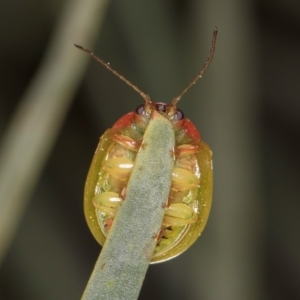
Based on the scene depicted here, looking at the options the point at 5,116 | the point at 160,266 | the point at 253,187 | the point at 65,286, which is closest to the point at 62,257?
the point at 65,286

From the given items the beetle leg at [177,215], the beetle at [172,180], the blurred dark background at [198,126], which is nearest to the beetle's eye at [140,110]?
the beetle at [172,180]

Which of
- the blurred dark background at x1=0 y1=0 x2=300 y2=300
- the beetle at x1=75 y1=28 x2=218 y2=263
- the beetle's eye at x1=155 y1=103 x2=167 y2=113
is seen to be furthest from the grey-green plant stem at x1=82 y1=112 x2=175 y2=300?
the blurred dark background at x1=0 y1=0 x2=300 y2=300

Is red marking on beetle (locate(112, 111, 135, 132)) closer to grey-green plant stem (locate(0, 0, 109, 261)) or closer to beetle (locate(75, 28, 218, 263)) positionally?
beetle (locate(75, 28, 218, 263))

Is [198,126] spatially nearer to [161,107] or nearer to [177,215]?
[161,107]

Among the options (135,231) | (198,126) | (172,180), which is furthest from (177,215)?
(198,126)

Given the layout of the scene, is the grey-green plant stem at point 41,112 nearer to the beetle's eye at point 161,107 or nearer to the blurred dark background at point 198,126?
the blurred dark background at point 198,126
